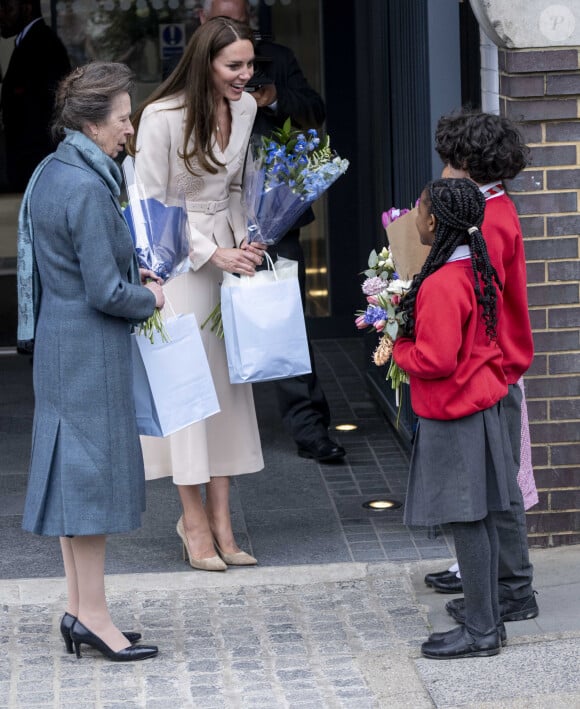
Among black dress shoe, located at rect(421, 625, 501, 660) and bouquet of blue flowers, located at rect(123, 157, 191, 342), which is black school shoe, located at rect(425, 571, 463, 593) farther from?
bouquet of blue flowers, located at rect(123, 157, 191, 342)

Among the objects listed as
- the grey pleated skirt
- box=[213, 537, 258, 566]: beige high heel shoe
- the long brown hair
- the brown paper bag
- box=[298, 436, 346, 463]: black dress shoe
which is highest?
the long brown hair

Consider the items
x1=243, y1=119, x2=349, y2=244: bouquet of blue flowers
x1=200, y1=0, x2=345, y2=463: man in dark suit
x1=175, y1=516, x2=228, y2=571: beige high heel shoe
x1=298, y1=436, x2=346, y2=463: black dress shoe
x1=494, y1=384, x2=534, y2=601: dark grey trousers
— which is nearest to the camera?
x1=494, y1=384, x2=534, y2=601: dark grey trousers

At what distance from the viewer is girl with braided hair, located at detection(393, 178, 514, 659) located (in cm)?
413

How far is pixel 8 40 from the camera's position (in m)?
9.20

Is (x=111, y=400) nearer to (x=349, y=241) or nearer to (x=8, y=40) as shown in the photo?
(x=349, y=241)

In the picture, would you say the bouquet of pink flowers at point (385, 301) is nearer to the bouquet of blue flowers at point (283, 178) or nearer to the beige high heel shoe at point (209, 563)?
the bouquet of blue flowers at point (283, 178)

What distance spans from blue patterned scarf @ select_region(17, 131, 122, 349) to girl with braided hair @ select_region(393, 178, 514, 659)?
0.98m

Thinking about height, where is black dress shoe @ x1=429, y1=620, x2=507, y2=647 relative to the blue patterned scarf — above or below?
below

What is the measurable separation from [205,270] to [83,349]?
1073 mm

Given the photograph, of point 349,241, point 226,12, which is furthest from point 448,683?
point 349,241

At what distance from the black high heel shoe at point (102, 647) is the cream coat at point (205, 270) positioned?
840 mm

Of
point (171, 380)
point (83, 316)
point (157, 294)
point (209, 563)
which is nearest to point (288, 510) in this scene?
point (209, 563)

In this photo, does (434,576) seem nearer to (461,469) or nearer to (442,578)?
(442,578)

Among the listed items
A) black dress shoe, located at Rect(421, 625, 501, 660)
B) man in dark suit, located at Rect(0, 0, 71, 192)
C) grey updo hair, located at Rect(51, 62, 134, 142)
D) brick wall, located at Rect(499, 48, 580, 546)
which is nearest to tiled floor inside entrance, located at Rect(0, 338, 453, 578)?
brick wall, located at Rect(499, 48, 580, 546)
